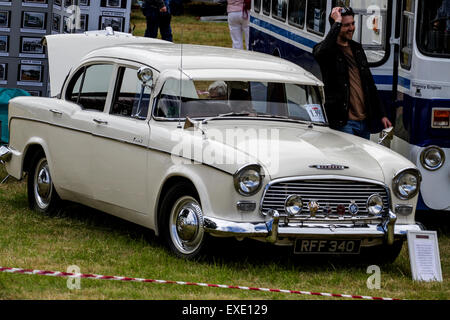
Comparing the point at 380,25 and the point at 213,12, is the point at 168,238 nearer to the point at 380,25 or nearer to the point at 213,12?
the point at 380,25

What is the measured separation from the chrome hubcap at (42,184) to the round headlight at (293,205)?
3.08 meters

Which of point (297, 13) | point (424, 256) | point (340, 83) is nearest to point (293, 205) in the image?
point (424, 256)

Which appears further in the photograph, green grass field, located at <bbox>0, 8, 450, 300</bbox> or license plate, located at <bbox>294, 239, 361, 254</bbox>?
license plate, located at <bbox>294, 239, 361, 254</bbox>

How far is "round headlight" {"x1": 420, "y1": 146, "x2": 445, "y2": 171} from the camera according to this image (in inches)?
406

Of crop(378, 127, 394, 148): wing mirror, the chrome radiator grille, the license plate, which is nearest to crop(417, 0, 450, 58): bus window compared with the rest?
crop(378, 127, 394, 148): wing mirror

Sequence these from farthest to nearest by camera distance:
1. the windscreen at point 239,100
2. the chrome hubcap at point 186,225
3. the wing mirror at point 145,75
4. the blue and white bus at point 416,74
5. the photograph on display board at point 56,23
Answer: the photograph on display board at point 56,23
the blue and white bus at point 416,74
the wing mirror at point 145,75
the windscreen at point 239,100
the chrome hubcap at point 186,225

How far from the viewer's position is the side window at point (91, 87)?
9.99 metres

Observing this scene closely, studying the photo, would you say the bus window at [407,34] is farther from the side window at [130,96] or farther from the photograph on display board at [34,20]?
the photograph on display board at [34,20]

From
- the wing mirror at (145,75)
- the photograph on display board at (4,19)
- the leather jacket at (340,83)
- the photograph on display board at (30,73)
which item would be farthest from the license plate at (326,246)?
the photograph on display board at (4,19)

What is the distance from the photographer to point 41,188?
35.4 ft

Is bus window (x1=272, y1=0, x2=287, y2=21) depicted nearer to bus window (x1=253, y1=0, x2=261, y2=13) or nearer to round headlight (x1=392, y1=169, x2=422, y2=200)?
bus window (x1=253, y1=0, x2=261, y2=13)

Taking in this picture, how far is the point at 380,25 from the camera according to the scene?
1135cm

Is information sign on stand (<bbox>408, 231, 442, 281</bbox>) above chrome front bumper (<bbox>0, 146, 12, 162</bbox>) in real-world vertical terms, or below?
below
